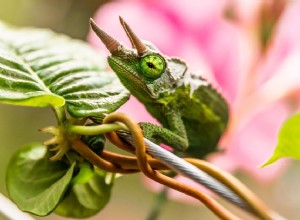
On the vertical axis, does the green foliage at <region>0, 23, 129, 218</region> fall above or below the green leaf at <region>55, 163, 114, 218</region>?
above

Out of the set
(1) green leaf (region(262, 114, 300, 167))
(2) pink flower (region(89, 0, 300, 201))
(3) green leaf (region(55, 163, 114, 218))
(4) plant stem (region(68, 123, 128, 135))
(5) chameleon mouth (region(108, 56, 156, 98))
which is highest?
(1) green leaf (region(262, 114, 300, 167))

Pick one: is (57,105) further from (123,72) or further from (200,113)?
(200,113)

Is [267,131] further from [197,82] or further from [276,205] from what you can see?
[276,205]

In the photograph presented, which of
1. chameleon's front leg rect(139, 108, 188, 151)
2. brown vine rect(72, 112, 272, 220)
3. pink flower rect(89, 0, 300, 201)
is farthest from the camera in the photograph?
pink flower rect(89, 0, 300, 201)

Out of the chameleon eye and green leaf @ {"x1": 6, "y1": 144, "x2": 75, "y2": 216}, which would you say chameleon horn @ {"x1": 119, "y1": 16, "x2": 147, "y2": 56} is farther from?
green leaf @ {"x1": 6, "y1": 144, "x2": 75, "y2": 216}

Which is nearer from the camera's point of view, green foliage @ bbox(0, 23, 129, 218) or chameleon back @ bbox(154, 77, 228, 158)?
green foliage @ bbox(0, 23, 129, 218)

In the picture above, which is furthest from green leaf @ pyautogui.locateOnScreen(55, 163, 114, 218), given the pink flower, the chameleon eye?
the pink flower

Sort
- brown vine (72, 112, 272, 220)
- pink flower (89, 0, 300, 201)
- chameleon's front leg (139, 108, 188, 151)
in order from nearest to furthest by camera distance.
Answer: brown vine (72, 112, 272, 220), chameleon's front leg (139, 108, 188, 151), pink flower (89, 0, 300, 201)
